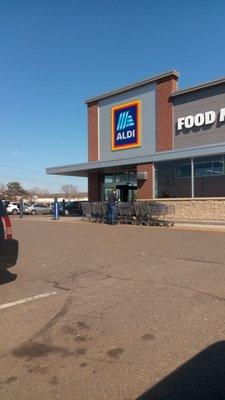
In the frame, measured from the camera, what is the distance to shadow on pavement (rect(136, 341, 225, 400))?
3.62 meters

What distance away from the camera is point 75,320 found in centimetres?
569

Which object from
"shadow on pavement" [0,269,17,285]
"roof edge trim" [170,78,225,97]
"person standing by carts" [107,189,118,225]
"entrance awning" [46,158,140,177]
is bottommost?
"shadow on pavement" [0,269,17,285]

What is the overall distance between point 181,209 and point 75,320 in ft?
62.2

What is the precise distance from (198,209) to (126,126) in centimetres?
868

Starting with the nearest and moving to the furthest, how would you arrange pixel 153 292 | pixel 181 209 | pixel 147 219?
pixel 153 292, pixel 147 219, pixel 181 209

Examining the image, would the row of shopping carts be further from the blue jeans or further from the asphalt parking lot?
the asphalt parking lot

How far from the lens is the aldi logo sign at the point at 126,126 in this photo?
1115 inches

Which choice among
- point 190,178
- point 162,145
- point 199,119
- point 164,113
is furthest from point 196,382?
point 164,113

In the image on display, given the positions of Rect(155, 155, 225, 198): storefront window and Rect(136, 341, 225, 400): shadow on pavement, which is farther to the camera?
Rect(155, 155, 225, 198): storefront window

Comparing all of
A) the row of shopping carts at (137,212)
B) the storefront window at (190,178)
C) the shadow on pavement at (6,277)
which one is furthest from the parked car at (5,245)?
the storefront window at (190,178)

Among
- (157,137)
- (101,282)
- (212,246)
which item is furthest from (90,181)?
(101,282)

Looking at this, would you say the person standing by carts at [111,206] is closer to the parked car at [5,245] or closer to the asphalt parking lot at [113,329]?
the asphalt parking lot at [113,329]

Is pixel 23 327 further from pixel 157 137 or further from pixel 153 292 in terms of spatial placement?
pixel 157 137

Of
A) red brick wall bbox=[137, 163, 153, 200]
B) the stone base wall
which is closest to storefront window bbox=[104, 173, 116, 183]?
red brick wall bbox=[137, 163, 153, 200]
